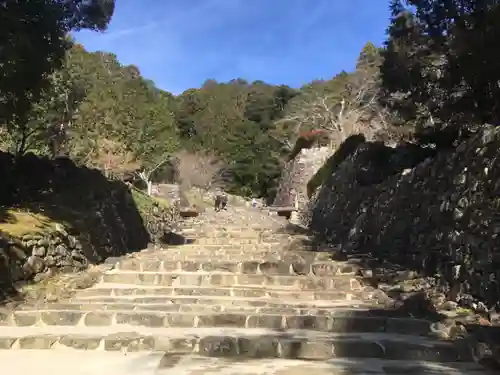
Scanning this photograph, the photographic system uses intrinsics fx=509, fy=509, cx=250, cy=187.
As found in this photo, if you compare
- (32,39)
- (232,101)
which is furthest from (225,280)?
(232,101)

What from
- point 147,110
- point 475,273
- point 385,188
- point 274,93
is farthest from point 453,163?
point 274,93

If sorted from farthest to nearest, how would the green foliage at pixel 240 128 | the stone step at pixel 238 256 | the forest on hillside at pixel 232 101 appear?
the green foliage at pixel 240 128 → the stone step at pixel 238 256 → the forest on hillside at pixel 232 101

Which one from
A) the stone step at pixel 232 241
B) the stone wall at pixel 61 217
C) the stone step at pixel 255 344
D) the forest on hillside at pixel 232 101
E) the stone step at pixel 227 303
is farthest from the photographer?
the stone step at pixel 232 241

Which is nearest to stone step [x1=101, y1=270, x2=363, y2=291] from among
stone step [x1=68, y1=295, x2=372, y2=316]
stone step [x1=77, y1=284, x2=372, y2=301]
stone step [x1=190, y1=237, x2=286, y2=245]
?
stone step [x1=77, y1=284, x2=372, y2=301]

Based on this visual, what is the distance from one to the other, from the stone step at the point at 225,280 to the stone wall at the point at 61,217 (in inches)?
38.3

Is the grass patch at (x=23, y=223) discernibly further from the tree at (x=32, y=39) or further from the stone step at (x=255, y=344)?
the stone step at (x=255, y=344)

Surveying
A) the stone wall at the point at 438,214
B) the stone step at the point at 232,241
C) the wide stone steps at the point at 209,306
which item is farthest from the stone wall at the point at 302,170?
the wide stone steps at the point at 209,306

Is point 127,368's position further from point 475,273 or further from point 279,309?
point 475,273

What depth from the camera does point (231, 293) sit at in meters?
6.88

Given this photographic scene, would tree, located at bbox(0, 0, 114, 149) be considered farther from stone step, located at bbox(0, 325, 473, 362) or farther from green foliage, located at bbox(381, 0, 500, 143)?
green foliage, located at bbox(381, 0, 500, 143)

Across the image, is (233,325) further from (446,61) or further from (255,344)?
(446,61)

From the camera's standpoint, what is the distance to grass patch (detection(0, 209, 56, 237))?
702 centimetres

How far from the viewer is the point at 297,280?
752 centimetres

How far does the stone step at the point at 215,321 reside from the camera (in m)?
5.35
